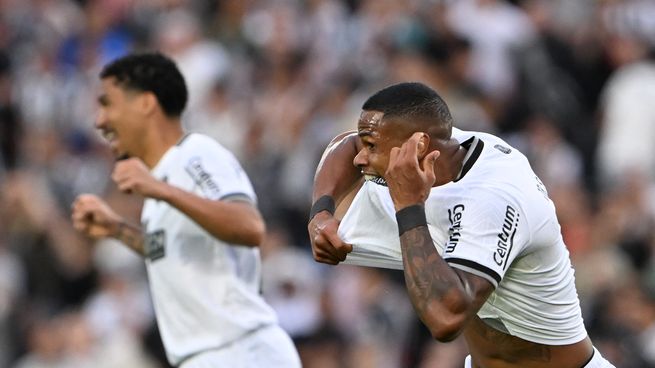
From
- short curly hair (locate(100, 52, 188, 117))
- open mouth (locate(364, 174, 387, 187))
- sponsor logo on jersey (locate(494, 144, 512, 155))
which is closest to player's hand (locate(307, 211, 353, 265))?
open mouth (locate(364, 174, 387, 187))

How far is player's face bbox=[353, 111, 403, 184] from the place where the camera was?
5.42 metres

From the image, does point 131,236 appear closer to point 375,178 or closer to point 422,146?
point 375,178

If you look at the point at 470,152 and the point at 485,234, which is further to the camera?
the point at 470,152

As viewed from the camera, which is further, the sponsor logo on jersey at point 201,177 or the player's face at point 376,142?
the sponsor logo on jersey at point 201,177

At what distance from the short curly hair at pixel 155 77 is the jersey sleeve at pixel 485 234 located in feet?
8.97

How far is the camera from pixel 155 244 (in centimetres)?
753

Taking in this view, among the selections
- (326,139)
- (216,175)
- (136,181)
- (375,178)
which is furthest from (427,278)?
(326,139)

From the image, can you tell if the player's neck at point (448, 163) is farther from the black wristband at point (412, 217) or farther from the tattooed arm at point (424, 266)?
the black wristband at point (412, 217)

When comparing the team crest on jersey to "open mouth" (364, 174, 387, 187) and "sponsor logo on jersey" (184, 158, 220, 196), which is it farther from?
"open mouth" (364, 174, 387, 187)

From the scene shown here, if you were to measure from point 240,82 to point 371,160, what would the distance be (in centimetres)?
950

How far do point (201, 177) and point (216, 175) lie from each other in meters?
0.08

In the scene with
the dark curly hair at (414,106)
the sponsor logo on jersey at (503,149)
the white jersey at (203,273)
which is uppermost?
the dark curly hair at (414,106)

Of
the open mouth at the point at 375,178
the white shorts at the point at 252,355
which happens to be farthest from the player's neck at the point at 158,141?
the open mouth at the point at 375,178

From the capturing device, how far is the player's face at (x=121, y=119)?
769 cm
